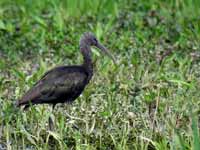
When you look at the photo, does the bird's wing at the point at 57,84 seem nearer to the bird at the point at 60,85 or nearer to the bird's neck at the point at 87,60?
the bird at the point at 60,85

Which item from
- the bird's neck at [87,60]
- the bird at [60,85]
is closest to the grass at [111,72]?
the bird at [60,85]

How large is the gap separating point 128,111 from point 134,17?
12.2ft

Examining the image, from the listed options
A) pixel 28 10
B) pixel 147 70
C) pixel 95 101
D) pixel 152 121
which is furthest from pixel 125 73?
pixel 28 10

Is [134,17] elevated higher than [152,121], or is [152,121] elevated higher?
[134,17]

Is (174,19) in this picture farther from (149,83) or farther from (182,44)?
(149,83)

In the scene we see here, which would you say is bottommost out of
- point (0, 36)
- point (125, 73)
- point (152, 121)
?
point (152, 121)

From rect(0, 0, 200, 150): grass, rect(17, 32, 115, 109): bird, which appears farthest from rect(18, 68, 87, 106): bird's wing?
rect(0, 0, 200, 150): grass

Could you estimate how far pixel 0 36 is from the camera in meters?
10.5

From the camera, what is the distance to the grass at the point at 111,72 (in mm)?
6992

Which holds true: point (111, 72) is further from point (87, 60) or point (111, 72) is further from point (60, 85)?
point (60, 85)

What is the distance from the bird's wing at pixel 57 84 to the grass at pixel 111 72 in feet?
0.48

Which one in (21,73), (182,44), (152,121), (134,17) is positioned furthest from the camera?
(134,17)

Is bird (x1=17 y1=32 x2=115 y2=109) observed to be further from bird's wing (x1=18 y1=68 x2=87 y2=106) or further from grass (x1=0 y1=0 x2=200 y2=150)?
grass (x1=0 y1=0 x2=200 y2=150)

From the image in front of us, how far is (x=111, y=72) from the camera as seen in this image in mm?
8852
